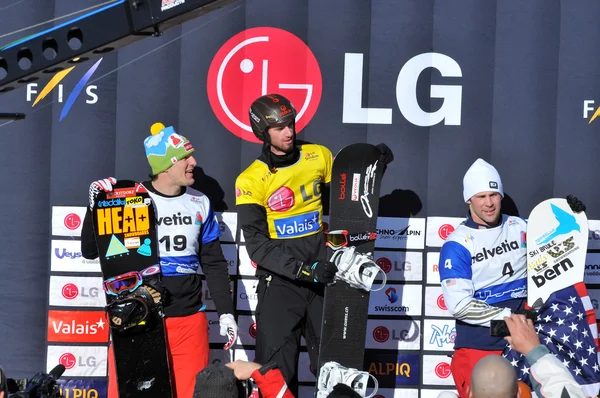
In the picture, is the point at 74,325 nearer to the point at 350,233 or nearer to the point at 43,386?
the point at 350,233

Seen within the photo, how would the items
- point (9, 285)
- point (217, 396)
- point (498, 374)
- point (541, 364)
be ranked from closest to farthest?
point (498, 374) < point (541, 364) < point (217, 396) < point (9, 285)

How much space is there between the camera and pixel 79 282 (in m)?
5.52

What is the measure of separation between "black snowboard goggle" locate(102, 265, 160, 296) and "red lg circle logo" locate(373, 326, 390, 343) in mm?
1448

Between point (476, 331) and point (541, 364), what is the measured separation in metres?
1.97

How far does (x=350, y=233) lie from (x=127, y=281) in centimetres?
125

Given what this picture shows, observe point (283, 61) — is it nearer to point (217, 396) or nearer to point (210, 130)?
point (210, 130)

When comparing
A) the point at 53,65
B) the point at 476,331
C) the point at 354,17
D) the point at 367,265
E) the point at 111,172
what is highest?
the point at 354,17

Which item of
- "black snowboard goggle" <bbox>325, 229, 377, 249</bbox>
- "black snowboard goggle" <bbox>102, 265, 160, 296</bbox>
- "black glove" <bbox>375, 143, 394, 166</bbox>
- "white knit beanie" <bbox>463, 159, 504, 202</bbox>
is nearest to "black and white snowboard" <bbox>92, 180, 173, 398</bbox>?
"black snowboard goggle" <bbox>102, 265, 160, 296</bbox>

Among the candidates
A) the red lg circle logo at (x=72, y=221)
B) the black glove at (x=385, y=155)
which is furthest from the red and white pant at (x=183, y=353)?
the black glove at (x=385, y=155)

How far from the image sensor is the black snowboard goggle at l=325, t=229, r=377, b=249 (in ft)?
16.4

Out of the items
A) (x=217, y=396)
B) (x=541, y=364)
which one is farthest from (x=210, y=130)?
(x=541, y=364)

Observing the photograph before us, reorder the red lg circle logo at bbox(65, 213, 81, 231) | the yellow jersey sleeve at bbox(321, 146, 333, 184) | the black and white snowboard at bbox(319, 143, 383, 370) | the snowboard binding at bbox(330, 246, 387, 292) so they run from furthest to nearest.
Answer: the red lg circle logo at bbox(65, 213, 81, 231)
the yellow jersey sleeve at bbox(321, 146, 333, 184)
the black and white snowboard at bbox(319, 143, 383, 370)
the snowboard binding at bbox(330, 246, 387, 292)

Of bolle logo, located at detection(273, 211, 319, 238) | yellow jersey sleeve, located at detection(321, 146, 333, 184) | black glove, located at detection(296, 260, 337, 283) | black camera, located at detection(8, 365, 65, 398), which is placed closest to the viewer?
black camera, located at detection(8, 365, 65, 398)

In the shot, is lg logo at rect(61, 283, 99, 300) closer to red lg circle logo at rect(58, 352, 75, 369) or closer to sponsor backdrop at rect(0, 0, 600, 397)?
sponsor backdrop at rect(0, 0, 600, 397)
